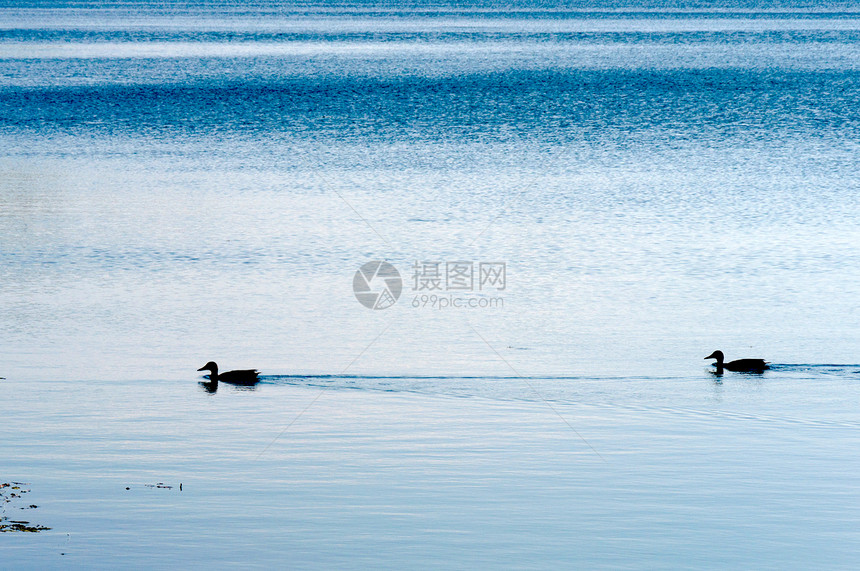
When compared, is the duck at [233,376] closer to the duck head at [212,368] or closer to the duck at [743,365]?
the duck head at [212,368]

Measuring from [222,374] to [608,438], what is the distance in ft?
12.1

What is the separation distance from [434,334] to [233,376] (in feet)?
9.49

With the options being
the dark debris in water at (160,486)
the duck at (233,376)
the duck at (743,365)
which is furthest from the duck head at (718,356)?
the dark debris in water at (160,486)

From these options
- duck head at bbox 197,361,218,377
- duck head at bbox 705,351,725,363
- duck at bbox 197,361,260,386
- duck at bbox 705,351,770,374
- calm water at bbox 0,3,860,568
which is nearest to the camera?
calm water at bbox 0,3,860,568

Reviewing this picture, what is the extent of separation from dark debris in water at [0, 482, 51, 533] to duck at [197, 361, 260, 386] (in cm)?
312

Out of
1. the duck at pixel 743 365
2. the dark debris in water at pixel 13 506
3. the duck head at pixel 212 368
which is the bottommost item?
the dark debris in water at pixel 13 506

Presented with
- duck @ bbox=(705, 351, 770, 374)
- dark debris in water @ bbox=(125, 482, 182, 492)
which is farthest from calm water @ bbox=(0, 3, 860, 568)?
duck @ bbox=(705, 351, 770, 374)

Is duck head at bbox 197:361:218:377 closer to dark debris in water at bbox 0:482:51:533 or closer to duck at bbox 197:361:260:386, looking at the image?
duck at bbox 197:361:260:386

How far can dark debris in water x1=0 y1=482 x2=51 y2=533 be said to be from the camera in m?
7.99

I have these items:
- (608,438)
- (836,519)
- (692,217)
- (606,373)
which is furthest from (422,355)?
(692,217)

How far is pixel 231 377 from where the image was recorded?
38.8ft

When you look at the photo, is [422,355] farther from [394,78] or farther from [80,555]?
[394,78]

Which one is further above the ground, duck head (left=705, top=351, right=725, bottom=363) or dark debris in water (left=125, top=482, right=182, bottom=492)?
duck head (left=705, top=351, right=725, bottom=363)

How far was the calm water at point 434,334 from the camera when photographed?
8359 mm
